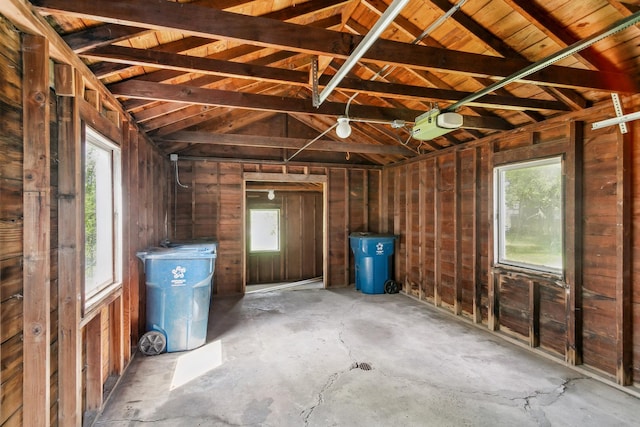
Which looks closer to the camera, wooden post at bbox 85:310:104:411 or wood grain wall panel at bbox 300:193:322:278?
wooden post at bbox 85:310:104:411

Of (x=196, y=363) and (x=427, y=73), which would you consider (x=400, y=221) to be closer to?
(x=427, y=73)

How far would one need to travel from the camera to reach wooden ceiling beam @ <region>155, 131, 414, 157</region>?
13.7 feet

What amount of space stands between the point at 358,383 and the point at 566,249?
2.33 m

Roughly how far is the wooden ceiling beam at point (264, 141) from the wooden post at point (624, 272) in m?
2.72

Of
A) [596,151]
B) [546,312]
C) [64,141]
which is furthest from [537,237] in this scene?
[64,141]

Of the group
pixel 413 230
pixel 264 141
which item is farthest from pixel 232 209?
pixel 413 230

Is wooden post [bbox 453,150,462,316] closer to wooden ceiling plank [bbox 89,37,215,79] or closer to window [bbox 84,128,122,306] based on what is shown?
wooden ceiling plank [bbox 89,37,215,79]

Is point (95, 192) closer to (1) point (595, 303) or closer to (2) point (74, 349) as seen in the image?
(2) point (74, 349)

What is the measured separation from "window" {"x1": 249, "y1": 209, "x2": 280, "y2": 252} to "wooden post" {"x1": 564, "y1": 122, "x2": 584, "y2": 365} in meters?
6.43

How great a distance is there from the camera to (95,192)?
7.97ft

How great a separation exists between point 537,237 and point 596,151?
1.02 meters

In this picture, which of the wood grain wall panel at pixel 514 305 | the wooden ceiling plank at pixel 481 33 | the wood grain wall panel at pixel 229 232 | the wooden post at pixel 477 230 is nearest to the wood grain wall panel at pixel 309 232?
the wood grain wall panel at pixel 229 232

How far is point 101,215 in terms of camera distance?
8.25ft

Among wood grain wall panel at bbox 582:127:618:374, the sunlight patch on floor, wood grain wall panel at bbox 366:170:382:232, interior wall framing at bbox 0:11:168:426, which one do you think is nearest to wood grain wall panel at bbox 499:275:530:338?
wood grain wall panel at bbox 582:127:618:374
